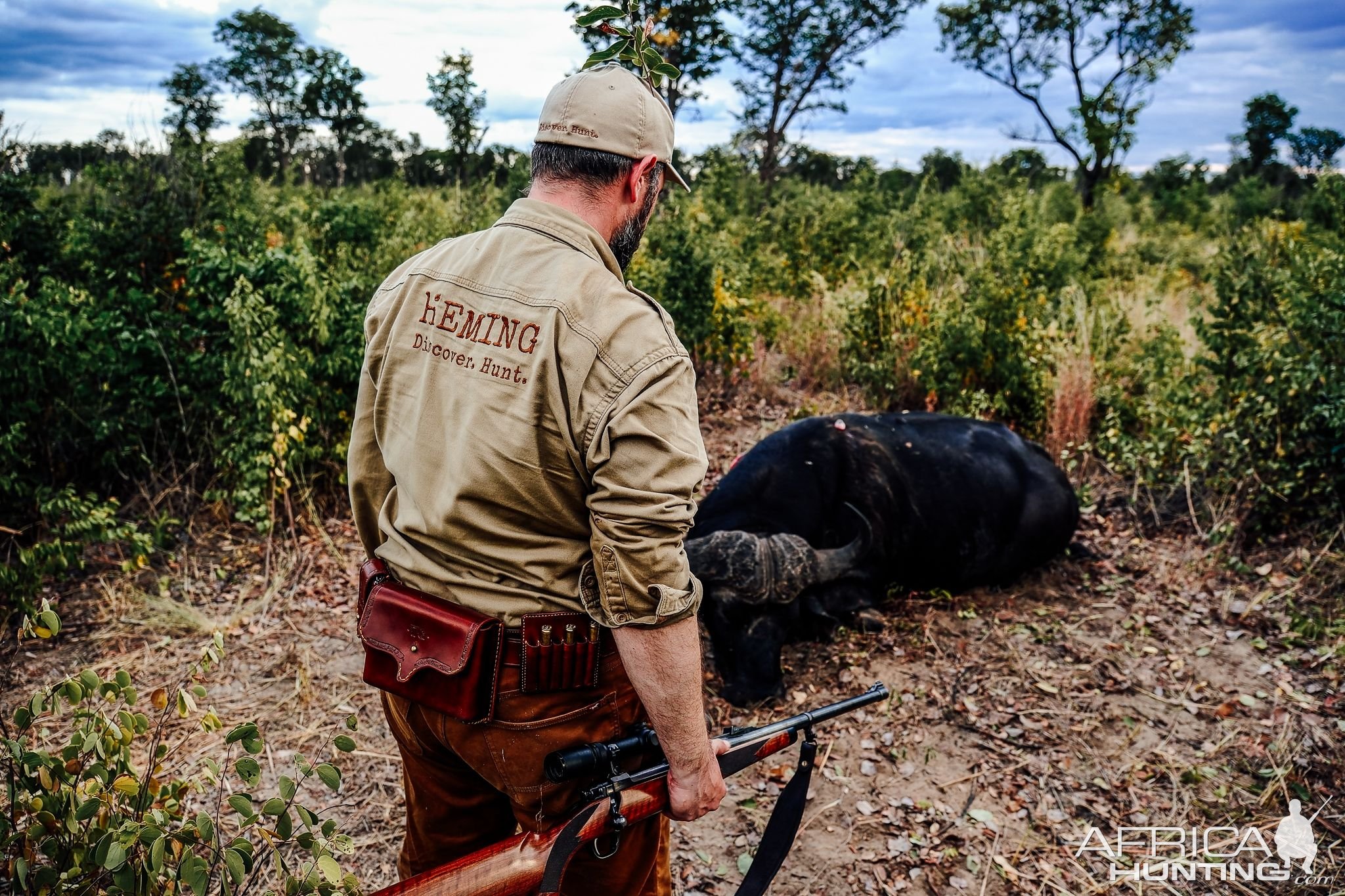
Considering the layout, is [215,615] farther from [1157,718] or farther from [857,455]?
[1157,718]

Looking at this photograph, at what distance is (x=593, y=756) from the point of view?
1.85m

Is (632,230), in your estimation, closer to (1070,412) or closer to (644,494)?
(644,494)

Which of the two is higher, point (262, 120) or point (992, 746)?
point (262, 120)

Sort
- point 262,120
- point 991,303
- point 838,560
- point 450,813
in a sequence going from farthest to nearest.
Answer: point 262,120 → point 991,303 → point 838,560 → point 450,813

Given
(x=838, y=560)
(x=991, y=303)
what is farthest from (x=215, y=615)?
(x=991, y=303)

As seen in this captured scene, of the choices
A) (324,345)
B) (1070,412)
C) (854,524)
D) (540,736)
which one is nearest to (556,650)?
(540,736)

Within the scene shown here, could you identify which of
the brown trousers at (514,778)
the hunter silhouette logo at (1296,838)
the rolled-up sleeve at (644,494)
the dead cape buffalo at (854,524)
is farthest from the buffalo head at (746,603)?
the rolled-up sleeve at (644,494)

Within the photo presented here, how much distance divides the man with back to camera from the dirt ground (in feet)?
5.18

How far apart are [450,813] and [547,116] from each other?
175 centimetres

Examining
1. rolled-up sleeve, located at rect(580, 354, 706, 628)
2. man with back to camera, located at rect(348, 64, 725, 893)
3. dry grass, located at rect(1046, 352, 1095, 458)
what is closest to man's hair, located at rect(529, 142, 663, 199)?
man with back to camera, located at rect(348, 64, 725, 893)

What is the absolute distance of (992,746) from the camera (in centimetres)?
385

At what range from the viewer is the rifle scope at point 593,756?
1828 mm

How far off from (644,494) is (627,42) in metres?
1.33

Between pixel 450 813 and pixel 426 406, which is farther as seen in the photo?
pixel 450 813
